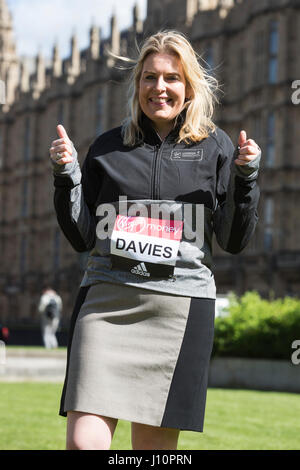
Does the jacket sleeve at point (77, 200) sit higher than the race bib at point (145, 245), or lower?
higher

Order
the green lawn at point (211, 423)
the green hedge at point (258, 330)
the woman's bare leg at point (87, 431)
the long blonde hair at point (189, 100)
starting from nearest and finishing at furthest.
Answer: the woman's bare leg at point (87, 431)
the long blonde hair at point (189, 100)
the green lawn at point (211, 423)
the green hedge at point (258, 330)

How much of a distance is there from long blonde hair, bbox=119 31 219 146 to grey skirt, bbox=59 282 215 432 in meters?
0.62

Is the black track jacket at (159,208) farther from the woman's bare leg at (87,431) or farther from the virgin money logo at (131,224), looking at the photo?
the woman's bare leg at (87,431)

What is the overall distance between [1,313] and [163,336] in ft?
209

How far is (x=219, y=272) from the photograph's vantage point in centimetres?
3912

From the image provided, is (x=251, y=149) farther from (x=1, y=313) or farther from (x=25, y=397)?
(x=1, y=313)

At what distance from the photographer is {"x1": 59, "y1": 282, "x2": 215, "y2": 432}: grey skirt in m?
3.31

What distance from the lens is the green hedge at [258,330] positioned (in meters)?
14.8

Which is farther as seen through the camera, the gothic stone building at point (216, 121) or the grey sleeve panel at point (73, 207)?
the gothic stone building at point (216, 121)

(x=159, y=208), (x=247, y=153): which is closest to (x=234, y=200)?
(x=247, y=153)

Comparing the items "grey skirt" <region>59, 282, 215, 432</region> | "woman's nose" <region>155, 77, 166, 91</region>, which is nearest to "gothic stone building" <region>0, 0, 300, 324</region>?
"woman's nose" <region>155, 77, 166, 91</region>

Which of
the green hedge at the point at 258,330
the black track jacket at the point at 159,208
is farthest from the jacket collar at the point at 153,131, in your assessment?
the green hedge at the point at 258,330

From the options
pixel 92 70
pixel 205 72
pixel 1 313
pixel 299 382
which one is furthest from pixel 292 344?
pixel 1 313

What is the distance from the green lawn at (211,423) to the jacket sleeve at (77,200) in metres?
3.61
